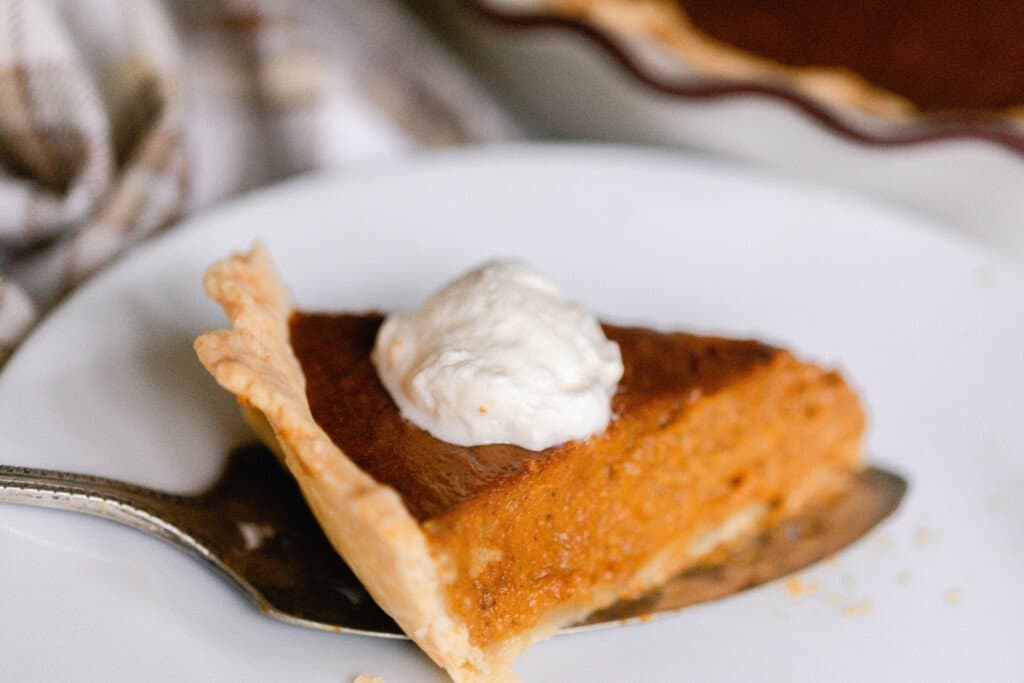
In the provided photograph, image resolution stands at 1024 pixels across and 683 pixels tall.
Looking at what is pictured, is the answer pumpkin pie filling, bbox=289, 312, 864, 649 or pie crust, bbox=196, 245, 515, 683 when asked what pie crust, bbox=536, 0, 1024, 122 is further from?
pie crust, bbox=196, 245, 515, 683

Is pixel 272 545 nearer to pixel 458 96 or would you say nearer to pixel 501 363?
pixel 501 363

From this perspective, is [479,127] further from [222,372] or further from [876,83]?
[222,372]

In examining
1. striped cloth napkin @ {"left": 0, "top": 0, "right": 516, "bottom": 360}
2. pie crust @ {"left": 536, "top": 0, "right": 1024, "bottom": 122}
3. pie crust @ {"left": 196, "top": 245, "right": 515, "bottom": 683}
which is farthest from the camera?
pie crust @ {"left": 536, "top": 0, "right": 1024, "bottom": 122}

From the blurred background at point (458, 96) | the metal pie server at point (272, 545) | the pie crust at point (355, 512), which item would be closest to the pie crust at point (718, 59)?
the blurred background at point (458, 96)

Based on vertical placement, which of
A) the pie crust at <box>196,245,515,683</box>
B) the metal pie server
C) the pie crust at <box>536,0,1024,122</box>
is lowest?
the metal pie server

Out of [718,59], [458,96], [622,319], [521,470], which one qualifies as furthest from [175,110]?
[718,59]

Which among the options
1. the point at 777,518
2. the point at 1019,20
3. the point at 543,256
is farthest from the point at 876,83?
the point at 777,518

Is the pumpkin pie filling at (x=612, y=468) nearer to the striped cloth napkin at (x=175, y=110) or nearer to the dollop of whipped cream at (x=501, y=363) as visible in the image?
the dollop of whipped cream at (x=501, y=363)

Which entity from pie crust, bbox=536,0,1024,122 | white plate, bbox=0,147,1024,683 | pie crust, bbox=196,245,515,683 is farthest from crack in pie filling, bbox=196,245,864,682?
pie crust, bbox=536,0,1024,122
